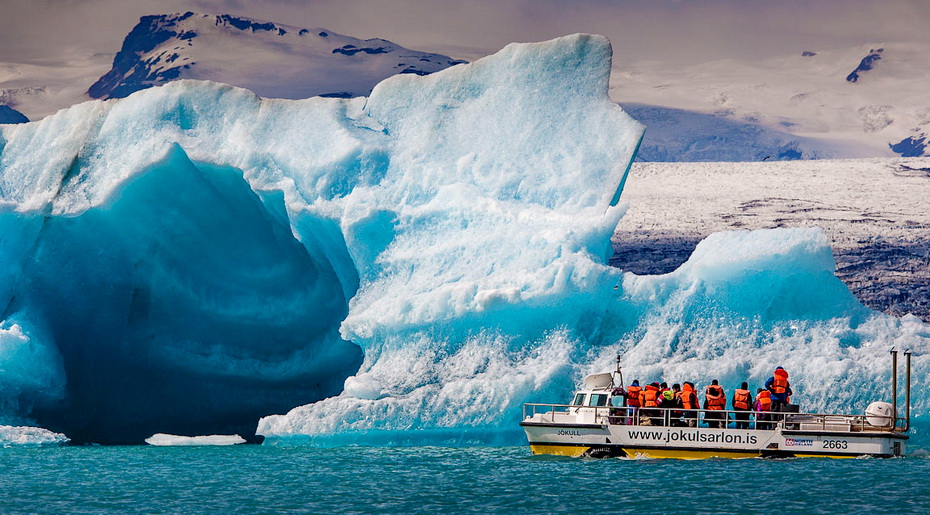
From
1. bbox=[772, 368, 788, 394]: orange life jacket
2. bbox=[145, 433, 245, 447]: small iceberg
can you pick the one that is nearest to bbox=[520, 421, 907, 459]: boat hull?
bbox=[772, 368, 788, 394]: orange life jacket

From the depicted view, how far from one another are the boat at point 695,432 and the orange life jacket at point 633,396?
14 centimetres

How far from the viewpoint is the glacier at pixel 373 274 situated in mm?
20922

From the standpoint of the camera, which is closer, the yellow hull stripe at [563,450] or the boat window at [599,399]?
the boat window at [599,399]

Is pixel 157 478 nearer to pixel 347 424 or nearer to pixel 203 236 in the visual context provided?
pixel 347 424

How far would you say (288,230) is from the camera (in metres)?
24.3

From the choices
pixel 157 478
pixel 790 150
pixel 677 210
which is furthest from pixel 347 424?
pixel 790 150

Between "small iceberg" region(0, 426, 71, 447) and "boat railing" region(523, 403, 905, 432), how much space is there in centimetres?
829

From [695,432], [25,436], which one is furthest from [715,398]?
[25,436]

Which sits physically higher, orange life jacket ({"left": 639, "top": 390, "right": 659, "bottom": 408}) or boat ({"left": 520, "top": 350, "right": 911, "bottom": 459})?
orange life jacket ({"left": 639, "top": 390, "right": 659, "bottom": 408})

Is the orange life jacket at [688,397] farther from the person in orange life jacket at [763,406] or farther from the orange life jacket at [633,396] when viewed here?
the person in orange life jacket at [763,406]

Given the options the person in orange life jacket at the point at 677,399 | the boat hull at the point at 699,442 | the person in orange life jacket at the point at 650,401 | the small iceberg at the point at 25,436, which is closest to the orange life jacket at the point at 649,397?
the person in orange life jacket at the point at 650,401

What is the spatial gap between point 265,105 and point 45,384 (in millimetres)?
6171

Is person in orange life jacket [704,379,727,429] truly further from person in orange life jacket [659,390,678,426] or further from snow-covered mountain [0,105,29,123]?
snow-covered mountain [0,105,29,123]

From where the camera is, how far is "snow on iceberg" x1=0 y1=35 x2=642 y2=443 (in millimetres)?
21594
